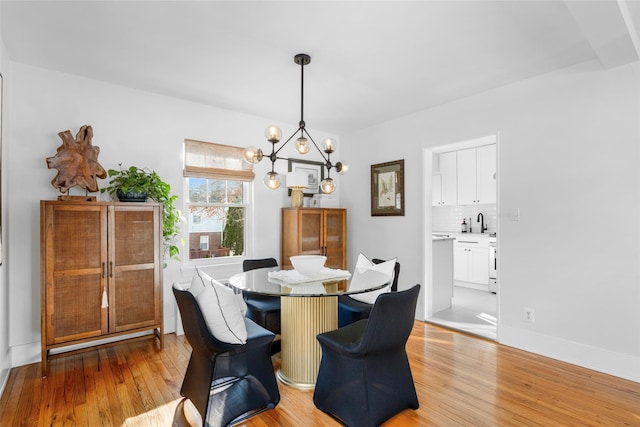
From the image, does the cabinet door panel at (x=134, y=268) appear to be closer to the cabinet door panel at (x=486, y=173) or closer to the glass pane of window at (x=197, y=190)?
the glass pane of window at (x=197, y=190)

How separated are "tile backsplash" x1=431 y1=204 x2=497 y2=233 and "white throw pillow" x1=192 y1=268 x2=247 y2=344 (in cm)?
474

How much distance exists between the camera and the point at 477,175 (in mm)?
5871

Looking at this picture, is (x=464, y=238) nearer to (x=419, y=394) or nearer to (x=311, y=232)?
(x=311, y=232)

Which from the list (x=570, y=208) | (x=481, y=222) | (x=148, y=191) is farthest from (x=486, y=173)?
(x=148, y=191)

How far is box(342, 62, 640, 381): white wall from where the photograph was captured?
2729mm

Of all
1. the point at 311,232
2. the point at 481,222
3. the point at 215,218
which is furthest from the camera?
the point at 481,222

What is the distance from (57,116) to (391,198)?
377 cm

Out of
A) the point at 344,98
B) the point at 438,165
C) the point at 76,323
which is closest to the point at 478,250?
the point at 438,165

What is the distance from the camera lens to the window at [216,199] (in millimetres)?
3914

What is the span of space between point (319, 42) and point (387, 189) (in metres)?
2.49

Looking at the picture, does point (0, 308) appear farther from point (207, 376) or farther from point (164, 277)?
point (207, 376)

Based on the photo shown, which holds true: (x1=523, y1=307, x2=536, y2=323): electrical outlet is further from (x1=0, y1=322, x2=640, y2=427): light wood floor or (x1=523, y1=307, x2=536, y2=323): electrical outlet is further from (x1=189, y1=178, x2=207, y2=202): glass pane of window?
(x1=189, y1=178, x2=207, y2=202): glass pane of window

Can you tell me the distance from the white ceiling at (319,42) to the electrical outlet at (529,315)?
7.36 feet

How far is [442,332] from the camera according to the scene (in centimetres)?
378
